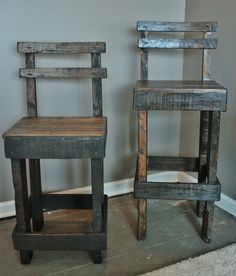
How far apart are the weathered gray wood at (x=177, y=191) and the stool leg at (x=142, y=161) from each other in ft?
0.14

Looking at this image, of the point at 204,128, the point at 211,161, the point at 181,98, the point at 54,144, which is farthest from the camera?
the point at 204,128

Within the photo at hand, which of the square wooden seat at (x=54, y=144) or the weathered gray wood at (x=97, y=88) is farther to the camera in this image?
the weathered gray wood at (x=97, y=88)

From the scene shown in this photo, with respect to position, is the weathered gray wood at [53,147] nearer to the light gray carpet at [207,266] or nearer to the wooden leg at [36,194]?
the wooden leg at [36,194]

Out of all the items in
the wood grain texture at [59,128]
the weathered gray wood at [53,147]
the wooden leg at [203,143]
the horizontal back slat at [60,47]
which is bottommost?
the wooden leg at [203,143]

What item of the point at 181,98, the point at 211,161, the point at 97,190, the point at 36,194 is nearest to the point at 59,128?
the point at 97,190

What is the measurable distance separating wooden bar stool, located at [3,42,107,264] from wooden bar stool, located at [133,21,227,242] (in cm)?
20

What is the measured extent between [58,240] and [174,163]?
77 centimetres

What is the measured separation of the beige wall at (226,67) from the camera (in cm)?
164

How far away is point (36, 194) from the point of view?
1.49 m

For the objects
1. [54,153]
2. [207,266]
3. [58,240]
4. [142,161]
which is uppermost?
[54,153]

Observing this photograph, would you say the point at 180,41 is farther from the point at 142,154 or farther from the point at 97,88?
the point at 142,154

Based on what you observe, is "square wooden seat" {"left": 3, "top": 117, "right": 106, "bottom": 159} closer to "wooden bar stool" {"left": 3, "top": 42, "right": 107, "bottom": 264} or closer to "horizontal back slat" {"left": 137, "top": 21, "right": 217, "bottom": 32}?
"wooden bar stool" {"left": 3, "top": 42, "right": 107, "bottom": 264}

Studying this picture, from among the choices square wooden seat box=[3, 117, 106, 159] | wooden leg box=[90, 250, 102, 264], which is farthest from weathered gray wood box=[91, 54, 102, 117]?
wooden leg box=[90, 250, 102, 264]

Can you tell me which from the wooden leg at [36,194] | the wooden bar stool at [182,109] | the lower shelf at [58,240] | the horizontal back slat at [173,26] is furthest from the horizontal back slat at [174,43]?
the lower shelf at [58,240]
